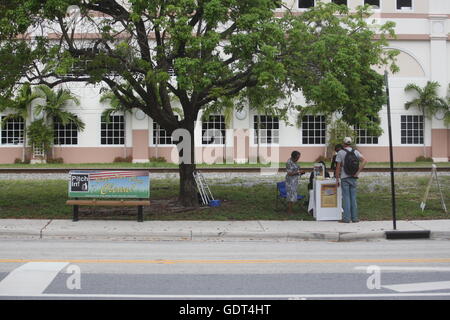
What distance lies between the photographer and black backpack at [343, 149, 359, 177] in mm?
13172

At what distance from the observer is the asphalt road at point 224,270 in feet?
22.7

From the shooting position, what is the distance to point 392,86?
32375 mm

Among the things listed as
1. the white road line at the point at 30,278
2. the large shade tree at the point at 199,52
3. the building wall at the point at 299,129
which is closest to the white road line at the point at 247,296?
the white road line at the point at 30,278

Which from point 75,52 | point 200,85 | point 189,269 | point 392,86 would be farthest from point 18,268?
point 392,86

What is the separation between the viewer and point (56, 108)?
1234 inches

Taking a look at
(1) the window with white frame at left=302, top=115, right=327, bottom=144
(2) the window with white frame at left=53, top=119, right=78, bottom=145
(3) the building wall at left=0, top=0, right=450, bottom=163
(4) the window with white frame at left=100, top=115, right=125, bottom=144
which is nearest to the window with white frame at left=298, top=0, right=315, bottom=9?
(3) the building wall at left=0, top=0, right=450, bottom=163

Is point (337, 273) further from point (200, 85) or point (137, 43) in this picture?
point (137, 43)

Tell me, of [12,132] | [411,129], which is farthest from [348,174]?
[12,132]

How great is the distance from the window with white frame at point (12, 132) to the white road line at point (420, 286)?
2912 centimetres

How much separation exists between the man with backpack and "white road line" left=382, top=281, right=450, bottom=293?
5.93 metres

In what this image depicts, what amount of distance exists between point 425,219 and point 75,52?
9.78 m

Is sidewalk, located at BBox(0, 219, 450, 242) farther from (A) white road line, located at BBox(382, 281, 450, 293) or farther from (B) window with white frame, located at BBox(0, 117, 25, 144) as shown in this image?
(B) window with white frame, located at BBox(0, 117, 25, 144)

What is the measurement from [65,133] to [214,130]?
A: 8.73 metres

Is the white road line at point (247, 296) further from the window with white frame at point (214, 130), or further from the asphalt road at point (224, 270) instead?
the window with white frame at point (214, 130)
